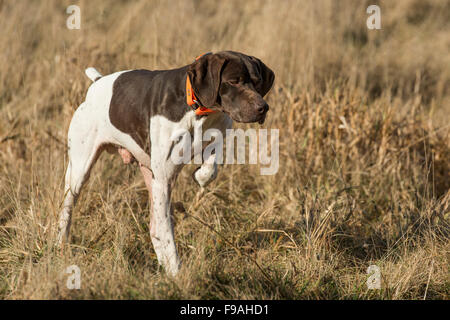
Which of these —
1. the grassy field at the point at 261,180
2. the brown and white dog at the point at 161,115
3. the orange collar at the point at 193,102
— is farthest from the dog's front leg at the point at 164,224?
the orange collar at the point at 193,102

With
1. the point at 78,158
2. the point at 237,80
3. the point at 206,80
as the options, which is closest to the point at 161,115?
the point at 206,80

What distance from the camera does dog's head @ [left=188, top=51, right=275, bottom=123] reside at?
9.49 ft

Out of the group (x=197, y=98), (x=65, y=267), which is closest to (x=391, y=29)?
(x=197, y=98)

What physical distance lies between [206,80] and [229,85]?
0.41 feet

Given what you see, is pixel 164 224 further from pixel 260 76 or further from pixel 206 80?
pixel 260 76

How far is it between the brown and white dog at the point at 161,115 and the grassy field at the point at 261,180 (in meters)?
0.17

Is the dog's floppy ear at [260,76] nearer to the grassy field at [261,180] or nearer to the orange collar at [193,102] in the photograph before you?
the orange collar at [193,102]

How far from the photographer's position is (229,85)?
296 centimetres

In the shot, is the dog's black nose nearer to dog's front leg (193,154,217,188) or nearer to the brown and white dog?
the brown and white dog

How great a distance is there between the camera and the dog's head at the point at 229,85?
2893 millimetres

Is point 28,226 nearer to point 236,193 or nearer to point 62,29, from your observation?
point 236,193

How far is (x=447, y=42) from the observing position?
27.9 ft
